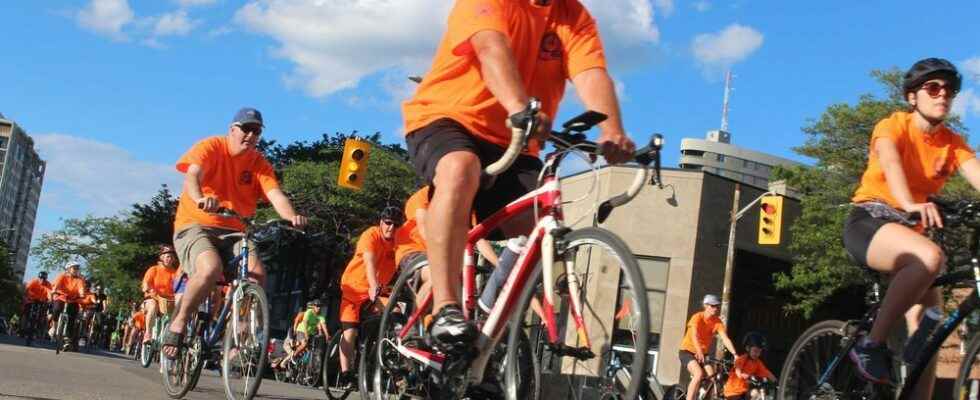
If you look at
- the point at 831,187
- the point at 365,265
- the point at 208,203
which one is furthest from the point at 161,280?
the point at 831,187

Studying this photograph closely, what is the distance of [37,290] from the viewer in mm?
23094

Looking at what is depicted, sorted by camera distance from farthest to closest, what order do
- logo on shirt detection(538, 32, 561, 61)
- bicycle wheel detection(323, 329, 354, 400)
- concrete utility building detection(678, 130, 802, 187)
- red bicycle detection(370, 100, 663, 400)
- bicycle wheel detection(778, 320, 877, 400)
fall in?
concrete utility building detection(678, 130, 802, 187) → bicycle wheel detection(323, 329, 354, 400) → bicycle wheel detection(778, 320, 877, 400) → logo on shirt detection(538, 32, 561, 61) → red bicycle detection(370, 100, 663, 400)

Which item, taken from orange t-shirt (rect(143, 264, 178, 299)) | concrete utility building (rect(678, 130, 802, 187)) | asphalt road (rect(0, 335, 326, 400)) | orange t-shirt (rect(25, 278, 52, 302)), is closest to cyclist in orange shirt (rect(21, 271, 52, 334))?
orange t-shirt (rect(25, 278, 52, 302))

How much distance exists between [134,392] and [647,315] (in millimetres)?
4899

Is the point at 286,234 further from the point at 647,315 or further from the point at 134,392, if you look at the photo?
the point at 647,315

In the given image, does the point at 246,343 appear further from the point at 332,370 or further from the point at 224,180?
the point at 332,370

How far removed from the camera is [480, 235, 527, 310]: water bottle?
4.28 m

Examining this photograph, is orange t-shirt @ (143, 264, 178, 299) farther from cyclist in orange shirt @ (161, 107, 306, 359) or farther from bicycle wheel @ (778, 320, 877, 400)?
bicycle wheel @ (778, 320, 877, 400)

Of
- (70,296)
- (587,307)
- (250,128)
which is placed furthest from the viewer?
(70,296)

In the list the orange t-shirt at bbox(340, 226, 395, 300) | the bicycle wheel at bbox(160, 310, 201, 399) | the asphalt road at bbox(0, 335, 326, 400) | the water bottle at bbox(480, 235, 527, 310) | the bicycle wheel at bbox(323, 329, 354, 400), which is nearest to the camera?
the water bottle at bbox(480, 235, 527, 310)

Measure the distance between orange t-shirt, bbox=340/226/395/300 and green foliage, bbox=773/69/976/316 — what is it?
1927cm

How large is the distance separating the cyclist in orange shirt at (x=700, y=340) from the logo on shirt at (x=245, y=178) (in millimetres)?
8154

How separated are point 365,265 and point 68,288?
1108 centimetres

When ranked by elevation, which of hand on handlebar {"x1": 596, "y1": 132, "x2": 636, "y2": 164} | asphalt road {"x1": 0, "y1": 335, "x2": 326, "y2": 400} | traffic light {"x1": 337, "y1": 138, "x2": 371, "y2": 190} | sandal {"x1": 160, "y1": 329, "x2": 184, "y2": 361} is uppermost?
traffic light {"x1": 337, "y1": 138, "x2": 371, "y2": 190}
